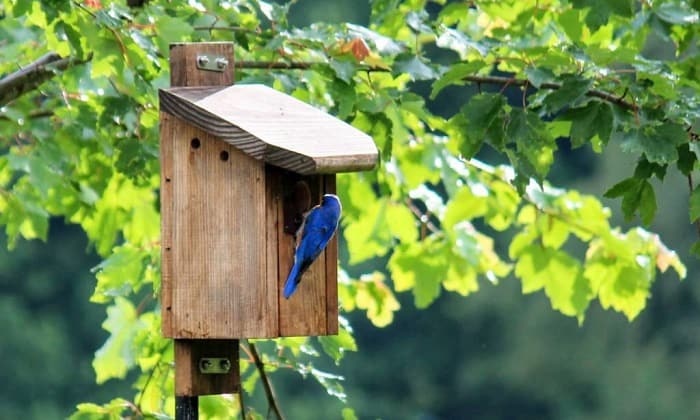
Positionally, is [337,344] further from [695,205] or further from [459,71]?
[695,205]

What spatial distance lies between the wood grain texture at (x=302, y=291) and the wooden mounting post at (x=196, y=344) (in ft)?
0.56

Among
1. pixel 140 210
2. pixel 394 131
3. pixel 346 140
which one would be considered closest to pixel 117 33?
pixel 346 140

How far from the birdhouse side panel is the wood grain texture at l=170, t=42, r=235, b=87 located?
0.40 feet

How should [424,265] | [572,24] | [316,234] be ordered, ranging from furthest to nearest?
1. [424,265]
2. [572,24]
3. [316,234]

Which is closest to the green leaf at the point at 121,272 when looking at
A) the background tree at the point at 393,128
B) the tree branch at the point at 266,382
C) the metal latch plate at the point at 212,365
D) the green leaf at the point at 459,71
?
the background tree at the point at 393,128

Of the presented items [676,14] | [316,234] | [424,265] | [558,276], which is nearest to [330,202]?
[316,234]

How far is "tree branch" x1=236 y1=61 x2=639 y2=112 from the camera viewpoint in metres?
3.90

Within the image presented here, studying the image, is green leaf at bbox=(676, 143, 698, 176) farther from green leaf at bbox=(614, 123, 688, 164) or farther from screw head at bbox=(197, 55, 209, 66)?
screw head at bbox=(197, 55, 209, 66)

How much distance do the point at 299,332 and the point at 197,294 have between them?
0.24 meters

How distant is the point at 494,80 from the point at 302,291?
96 centimetres

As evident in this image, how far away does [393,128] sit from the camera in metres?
4.73

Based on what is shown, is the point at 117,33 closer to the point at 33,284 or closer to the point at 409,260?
the point at 409,260

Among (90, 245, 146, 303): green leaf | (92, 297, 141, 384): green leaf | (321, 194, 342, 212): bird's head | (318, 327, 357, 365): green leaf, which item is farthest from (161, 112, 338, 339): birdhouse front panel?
(92, 297, 141, 384): green leaf

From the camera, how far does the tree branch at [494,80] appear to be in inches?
153
